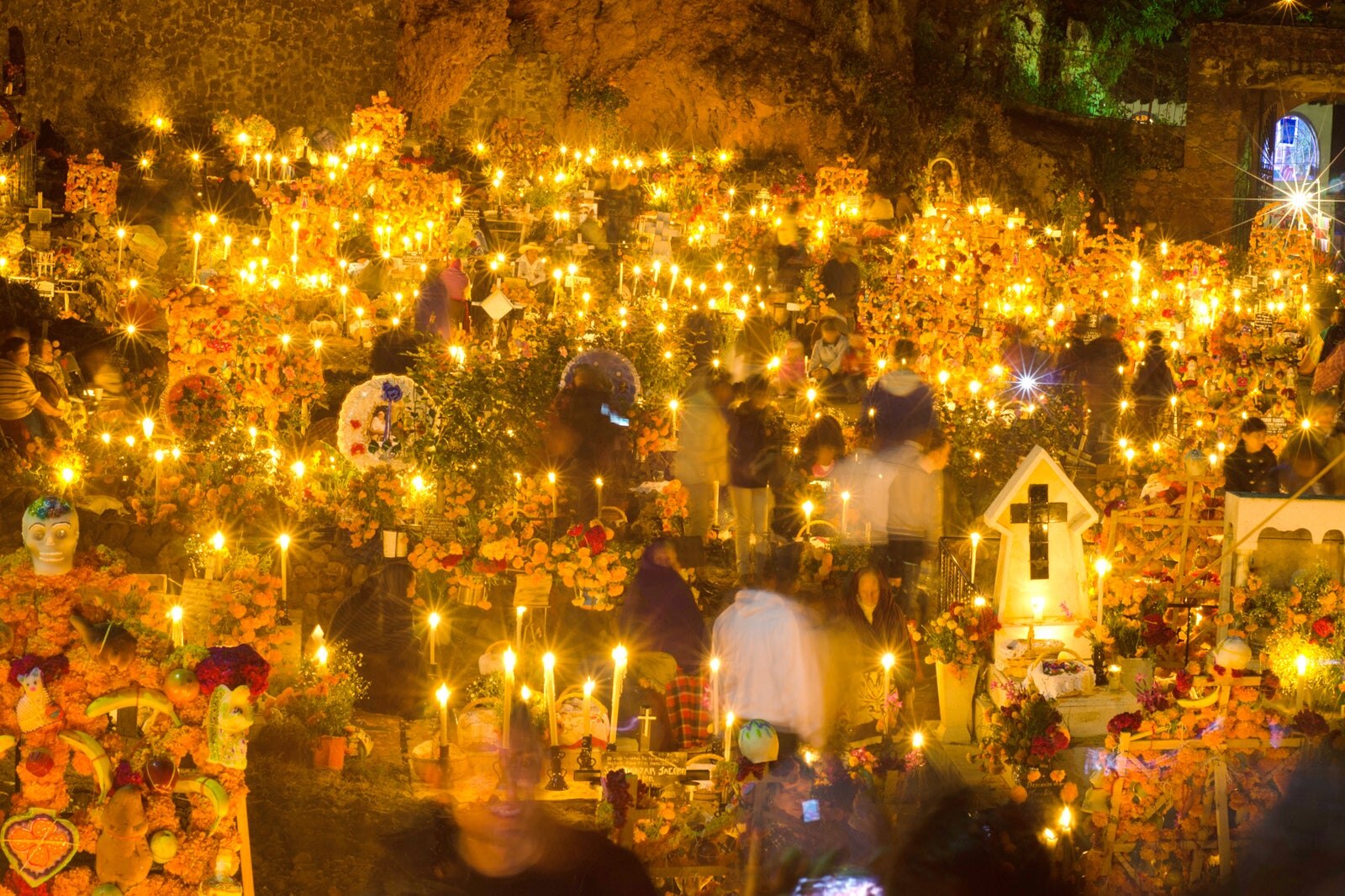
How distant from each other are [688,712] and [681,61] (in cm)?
1744

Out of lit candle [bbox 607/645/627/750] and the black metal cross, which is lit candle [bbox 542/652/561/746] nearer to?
lit candle [bbox 607/645/627/750]

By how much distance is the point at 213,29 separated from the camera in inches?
859

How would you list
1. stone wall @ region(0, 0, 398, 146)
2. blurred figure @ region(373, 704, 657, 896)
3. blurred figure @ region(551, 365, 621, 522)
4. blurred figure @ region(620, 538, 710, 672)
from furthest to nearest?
stone wall @ region(0, 0, 398, 146) < blurred figure @ region(551, 365, 621, 522) < blurred figure @ region(620, 538, 710, 672) < blurred figure @ region(373, 704, 657, 896)

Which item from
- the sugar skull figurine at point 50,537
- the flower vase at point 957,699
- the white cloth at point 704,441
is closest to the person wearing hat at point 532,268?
the white cloth at point 704,441

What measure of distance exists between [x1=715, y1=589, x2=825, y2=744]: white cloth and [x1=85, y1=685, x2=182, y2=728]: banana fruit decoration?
2.90 metres

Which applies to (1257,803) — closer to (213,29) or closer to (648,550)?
(648,550)

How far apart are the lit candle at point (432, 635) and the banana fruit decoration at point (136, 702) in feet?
8.75

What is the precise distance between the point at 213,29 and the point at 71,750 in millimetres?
18446

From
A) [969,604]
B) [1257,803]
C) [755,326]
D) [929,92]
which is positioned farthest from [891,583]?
[929,92]

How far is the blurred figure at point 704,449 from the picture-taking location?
1016 cm

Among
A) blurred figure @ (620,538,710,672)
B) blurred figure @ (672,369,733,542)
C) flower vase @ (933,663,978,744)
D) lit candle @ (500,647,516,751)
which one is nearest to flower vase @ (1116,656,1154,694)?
flower vase @ (933,663,978,744)

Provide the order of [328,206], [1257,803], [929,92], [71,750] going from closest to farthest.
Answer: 1. [71,750]
2. [1257,803]
3. [328,206]
4. [929,92]

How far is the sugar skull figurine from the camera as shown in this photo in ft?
17.4

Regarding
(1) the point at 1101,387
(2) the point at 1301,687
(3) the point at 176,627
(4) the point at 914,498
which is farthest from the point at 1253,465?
(3) the point at 176,627
